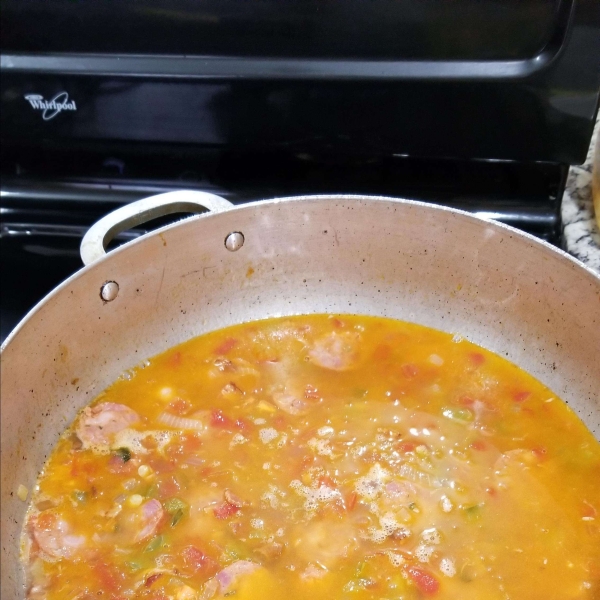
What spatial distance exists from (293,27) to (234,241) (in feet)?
1.29

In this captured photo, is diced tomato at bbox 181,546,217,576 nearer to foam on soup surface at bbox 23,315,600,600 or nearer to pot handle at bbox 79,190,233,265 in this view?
foam on soup surface at bbox 23,315,600,600

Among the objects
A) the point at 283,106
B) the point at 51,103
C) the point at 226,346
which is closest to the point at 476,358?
the point at 226,346

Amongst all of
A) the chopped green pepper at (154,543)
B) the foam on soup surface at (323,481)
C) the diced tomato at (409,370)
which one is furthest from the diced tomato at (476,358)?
the chopped green pepper at (154,543)

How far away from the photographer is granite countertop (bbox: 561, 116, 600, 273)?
1241mm

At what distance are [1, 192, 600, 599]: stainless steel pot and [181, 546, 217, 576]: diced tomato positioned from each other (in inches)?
9.8

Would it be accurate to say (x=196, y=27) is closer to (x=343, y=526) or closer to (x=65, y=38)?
(x=65, y=38)

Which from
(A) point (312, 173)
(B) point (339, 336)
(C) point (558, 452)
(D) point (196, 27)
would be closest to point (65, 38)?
(D) point (196, 27)

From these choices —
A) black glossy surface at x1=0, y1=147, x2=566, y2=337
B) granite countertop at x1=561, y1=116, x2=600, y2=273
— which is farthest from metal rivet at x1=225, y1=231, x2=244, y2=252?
granite countertop at x1=561, y1=116, x2=600, y2=273

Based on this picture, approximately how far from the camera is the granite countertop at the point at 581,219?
1241 millimetres

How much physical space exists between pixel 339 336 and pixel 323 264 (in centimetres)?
15

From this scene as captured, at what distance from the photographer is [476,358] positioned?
123 cm

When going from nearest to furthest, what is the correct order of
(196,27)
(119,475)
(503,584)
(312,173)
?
(503,584) < (119,475) < (196,27) < (312,173)

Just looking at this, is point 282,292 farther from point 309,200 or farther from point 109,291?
point 109,291

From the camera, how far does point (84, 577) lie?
0.94 meters
